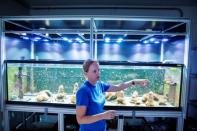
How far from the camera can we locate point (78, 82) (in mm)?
2391

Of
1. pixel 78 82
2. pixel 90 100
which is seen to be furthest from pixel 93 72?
pixel 78 82

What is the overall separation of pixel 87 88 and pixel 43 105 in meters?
1.17

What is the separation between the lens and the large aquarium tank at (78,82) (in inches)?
88.7

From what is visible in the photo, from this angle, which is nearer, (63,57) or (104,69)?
(104,69)

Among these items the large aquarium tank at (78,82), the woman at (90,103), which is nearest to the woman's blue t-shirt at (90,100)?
the woman at (90,103)

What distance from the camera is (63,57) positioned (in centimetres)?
448

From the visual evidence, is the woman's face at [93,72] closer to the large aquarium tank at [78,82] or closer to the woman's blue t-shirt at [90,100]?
the woman's blue t-shirt at [90,100]

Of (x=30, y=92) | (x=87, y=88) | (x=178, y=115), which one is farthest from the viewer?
(x=30, y=92)

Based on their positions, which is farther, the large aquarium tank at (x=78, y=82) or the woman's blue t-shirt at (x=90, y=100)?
the large aquarium tank at (x=78, y=82)

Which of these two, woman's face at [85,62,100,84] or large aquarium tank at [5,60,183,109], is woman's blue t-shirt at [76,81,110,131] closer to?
woman's face at [85,62,100,84]

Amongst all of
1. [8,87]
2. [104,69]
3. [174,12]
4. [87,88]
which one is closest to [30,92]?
[8,87]

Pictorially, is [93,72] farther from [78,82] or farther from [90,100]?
[78,82]

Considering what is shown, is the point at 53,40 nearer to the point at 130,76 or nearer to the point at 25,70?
the point at 25,70

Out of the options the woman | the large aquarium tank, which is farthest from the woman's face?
the large aquarium tank
